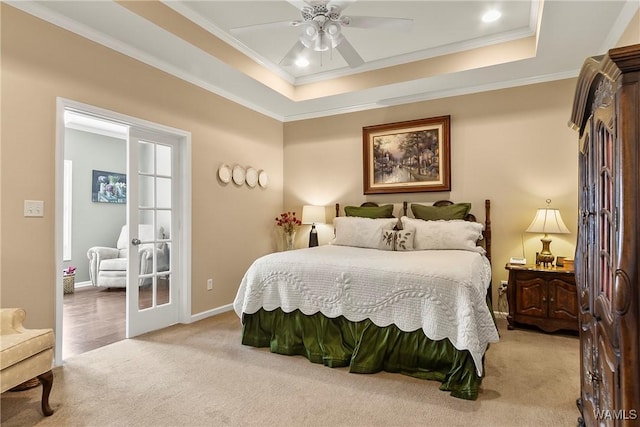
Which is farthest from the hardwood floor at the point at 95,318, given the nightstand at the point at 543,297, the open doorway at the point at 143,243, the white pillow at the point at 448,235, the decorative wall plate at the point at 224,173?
the nightstand at the point at 543,297

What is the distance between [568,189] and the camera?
3.67 meters

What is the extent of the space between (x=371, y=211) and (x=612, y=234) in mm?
3381

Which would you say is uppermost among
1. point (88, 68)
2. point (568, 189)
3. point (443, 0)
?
point (443, 0)

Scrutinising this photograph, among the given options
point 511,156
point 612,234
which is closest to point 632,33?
point 511,156

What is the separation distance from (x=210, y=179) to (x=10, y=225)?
194 cm

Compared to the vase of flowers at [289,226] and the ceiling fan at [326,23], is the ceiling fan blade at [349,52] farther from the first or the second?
the vase of flowers at [289,226]

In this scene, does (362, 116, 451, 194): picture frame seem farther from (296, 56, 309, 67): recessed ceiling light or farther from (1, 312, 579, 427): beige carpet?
(1, 312, 579, 427): beige carpet

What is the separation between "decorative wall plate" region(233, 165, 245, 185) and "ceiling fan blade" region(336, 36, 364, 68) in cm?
204


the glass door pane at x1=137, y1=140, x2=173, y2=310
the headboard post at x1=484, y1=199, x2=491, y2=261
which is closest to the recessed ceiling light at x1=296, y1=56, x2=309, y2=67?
the glass door pane at x1=137, y1=140, x2=173, y2=310

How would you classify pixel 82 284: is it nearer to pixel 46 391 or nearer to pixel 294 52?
pixel 46 391

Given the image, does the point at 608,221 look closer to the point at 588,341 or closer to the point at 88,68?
the point at 588,341

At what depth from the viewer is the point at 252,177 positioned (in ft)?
15.4

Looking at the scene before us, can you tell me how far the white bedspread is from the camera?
227cm

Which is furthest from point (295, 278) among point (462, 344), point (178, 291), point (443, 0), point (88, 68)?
point (443, 0)
